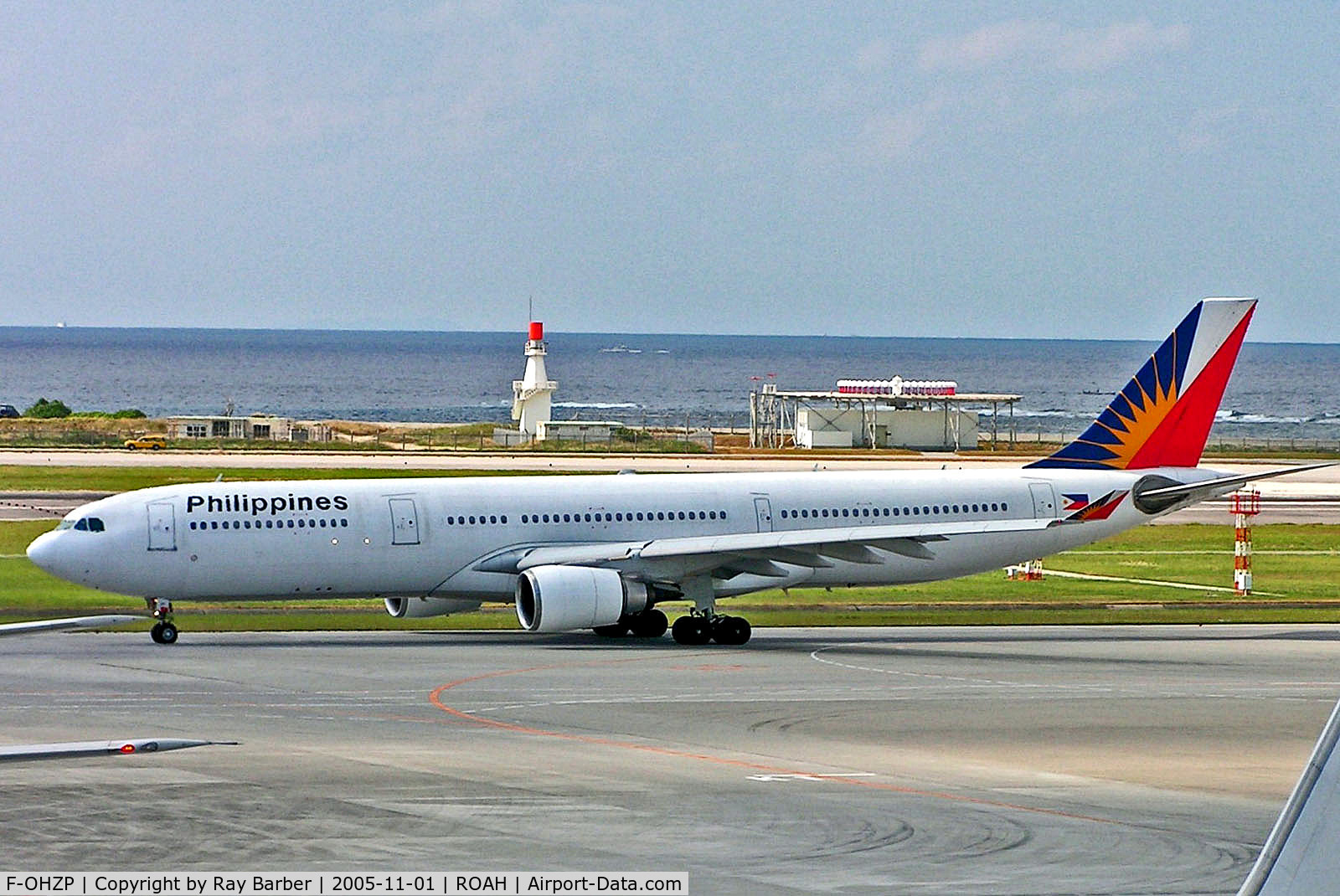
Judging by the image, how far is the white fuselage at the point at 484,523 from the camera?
128 feet

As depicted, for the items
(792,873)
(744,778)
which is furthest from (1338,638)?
(792,873)

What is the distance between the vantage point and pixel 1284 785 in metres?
24.6

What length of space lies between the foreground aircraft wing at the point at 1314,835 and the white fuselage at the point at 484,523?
101 ft

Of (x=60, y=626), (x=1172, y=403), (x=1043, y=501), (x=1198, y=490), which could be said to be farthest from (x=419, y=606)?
(x=60, y=626)

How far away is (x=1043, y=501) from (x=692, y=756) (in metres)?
20.0

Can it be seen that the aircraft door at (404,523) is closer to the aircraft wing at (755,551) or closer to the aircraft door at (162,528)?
the aircraft wing at (755,551)

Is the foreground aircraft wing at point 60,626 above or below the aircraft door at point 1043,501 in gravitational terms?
below

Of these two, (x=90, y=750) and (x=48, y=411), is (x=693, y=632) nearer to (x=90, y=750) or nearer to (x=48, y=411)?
(x=90, y=750)

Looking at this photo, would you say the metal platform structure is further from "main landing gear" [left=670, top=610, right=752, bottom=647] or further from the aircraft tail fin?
"main landing gear" [left=670, top=610, right=752, bottom=647]

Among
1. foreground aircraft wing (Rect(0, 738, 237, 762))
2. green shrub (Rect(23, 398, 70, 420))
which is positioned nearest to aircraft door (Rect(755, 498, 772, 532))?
foreground aircraft wing (Rect(0, 738, 237, 762))

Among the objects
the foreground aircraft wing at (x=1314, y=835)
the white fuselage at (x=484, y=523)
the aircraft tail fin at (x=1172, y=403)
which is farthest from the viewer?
the aircraft tail fin at (x=1172, y=403)

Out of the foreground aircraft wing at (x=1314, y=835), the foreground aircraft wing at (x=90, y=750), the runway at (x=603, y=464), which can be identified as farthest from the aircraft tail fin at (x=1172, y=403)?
the foreground aircraft wing at (x=1314, y=835)

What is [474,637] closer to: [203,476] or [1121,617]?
[1121,617]

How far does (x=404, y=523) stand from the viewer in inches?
1576
